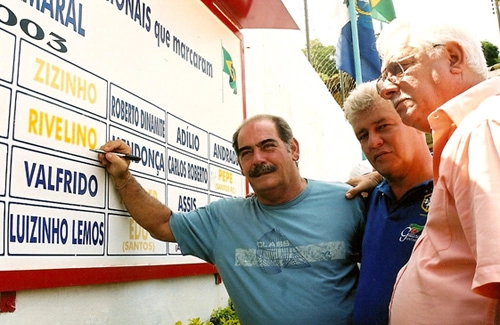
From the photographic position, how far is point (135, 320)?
7.39 ft

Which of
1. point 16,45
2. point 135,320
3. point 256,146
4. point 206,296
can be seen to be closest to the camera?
point 16,45

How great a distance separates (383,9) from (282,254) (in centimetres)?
613

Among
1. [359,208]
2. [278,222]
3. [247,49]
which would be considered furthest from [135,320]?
[247,49]

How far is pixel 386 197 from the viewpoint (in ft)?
6.91

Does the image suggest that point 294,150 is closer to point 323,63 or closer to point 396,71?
point 396,71

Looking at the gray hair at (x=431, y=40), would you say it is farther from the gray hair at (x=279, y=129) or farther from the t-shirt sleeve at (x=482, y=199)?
the gray hair at (x=279, y=129)

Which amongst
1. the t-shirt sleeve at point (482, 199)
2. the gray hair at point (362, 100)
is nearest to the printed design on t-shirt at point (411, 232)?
the gray hair at point (362, 100)

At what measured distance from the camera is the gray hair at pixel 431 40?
143cm

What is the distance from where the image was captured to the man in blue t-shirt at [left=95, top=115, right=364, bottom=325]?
2094 millimetres

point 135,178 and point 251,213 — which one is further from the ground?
point 135,178

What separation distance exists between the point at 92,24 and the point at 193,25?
1.07 m

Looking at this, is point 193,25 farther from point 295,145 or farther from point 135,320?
point 135,320

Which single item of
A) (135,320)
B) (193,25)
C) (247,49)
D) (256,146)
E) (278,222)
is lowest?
(135,320)

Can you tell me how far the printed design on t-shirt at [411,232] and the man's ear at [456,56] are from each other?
69 cm
